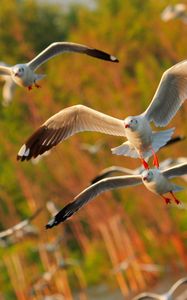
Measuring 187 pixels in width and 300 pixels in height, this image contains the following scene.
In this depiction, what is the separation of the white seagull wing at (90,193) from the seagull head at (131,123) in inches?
19.4

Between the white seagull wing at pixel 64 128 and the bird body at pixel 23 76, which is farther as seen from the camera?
the bird body at pixel 23 76

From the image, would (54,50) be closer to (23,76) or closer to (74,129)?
(23,76)

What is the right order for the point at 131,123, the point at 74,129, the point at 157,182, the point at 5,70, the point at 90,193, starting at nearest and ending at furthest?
the point at 131,123
the point at 157,182
the point at 90,193
the point at 74,129
the point at 5,70

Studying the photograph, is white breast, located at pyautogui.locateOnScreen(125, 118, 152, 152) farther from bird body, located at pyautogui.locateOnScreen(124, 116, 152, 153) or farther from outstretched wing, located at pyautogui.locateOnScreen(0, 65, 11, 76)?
outstretched wing, located at pyautogui.locateOnScreen(0, 65, 11, 76)

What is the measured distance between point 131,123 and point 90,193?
820 mm

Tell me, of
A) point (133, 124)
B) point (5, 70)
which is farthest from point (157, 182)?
point (5, 70)

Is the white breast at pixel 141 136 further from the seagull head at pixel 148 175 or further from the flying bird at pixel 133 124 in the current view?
the seagull head at pixel 148 175

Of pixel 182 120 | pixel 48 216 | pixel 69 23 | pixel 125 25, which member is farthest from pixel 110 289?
pixel 69 23

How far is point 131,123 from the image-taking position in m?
10.1

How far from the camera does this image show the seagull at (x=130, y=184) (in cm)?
1019

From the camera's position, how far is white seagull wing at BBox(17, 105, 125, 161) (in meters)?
10.7

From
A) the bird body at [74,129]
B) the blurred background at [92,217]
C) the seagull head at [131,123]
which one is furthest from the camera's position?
the blurred background at [92,217]

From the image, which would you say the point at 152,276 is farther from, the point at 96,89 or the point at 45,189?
the point at 96,89

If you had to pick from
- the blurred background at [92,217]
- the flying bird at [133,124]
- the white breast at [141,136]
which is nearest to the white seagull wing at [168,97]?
the flying bird at [133,124]
